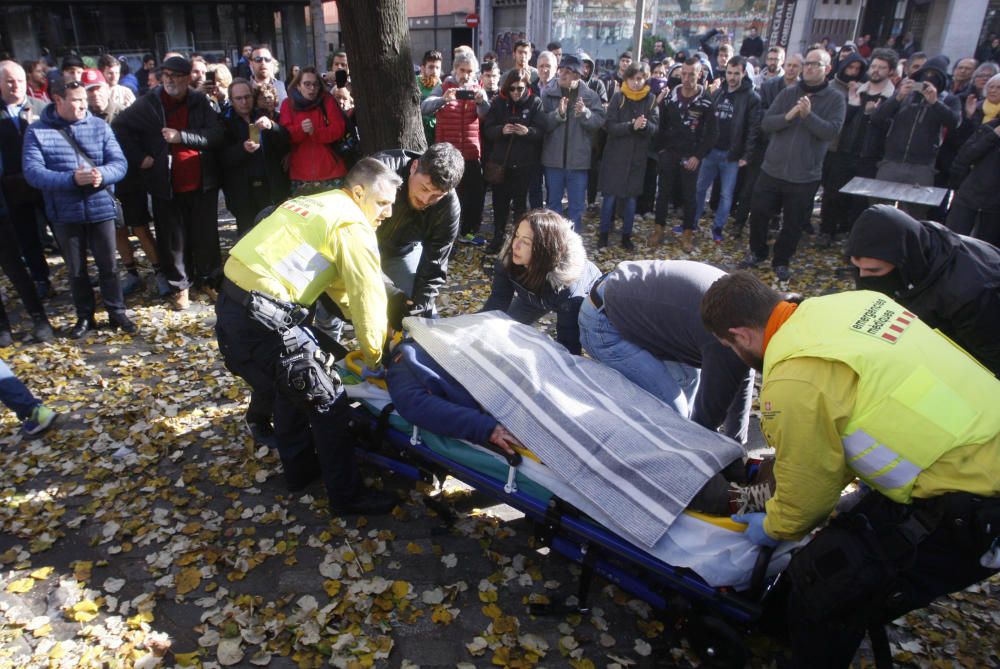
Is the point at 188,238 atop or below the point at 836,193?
below

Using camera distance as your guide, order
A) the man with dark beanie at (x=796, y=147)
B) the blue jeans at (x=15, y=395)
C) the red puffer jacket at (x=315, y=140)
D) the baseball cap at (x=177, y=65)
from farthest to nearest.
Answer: the man with dark beanie at (x=796, y=147) < the red puffer jacket at (x=315, y=140) < the baseball cap at (x=177, y=65) < the blue jeans at (x=15, y=395)

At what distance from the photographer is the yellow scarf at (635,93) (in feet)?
24.2

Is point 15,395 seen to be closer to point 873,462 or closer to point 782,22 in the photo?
point 873,462

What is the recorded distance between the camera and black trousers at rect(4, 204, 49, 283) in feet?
19.4

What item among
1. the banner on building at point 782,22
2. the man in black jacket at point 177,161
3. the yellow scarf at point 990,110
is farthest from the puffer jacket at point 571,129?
the banner on building at point 782,22

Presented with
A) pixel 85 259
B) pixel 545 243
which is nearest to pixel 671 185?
pixel 545 243

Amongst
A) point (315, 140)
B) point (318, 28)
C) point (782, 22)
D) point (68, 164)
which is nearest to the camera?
point (68, 164)

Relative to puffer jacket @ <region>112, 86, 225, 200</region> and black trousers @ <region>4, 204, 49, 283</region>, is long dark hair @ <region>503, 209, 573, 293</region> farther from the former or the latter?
black trousers @ <region>4, 204, 49, 283</region>

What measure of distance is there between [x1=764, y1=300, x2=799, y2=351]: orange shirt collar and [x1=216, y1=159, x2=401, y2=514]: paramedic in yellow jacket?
6.47 feet

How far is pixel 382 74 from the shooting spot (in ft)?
18.4

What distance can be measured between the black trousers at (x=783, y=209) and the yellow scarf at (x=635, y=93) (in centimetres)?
159

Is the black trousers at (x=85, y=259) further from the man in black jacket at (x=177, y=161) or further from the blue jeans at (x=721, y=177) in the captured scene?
the blue jeans at (x=721, y=177)

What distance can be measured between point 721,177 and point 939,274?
194 inches

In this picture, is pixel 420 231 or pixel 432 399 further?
pixel 420 231
